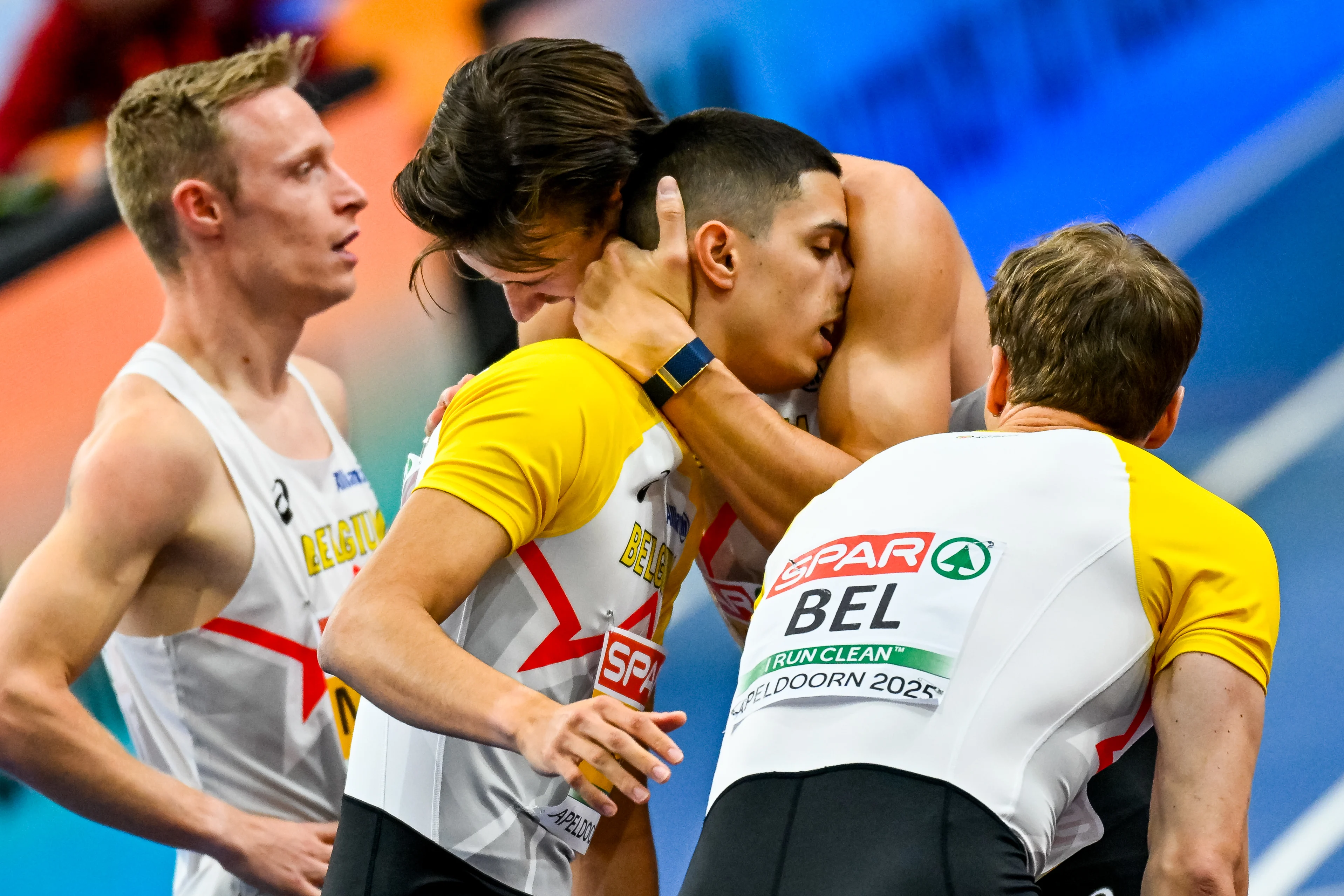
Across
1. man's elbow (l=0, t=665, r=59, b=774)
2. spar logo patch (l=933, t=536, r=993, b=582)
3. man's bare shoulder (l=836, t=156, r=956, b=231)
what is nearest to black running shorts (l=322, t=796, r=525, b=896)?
spar logo patch (l=933, t=536, r=993, b=582)

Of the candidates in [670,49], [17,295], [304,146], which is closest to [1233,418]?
[670,49]

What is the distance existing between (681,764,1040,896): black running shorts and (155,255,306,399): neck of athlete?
1.92 metres

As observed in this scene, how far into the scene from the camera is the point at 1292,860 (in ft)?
10.6

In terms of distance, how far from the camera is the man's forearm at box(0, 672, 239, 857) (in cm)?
228

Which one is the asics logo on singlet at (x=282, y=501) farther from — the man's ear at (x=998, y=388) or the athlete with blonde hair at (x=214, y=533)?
the man's ear at (x=998, y=388)

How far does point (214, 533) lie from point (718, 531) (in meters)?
1.04

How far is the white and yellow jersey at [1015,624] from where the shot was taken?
125 centimetres

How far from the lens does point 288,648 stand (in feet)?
8.54

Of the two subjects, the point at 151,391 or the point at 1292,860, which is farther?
the point at 1292,860

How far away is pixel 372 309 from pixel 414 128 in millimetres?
611

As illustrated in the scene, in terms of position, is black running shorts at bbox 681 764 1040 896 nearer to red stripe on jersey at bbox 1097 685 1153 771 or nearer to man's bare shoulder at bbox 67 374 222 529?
red stripe on jersey at bbox 1097 685 1153 771

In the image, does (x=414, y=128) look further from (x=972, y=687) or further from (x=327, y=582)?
(x=972, y=687)

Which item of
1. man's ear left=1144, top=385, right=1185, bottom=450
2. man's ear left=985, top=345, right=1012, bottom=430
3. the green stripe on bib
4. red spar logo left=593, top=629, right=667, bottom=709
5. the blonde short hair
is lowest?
the green stripe on bib

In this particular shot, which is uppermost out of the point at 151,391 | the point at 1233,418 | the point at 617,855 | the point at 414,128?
the point at 414,128
